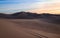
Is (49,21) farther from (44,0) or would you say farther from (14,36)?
(44,0)

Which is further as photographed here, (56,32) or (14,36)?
(56,32)

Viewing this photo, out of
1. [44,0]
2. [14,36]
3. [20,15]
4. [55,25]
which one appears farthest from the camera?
[44,0]

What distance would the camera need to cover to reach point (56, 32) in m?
2.32

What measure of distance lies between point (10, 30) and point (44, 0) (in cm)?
365

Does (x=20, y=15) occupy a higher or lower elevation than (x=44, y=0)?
lower

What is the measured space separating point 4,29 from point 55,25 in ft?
3.41

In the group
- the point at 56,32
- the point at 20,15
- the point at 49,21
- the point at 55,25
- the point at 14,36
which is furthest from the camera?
the point at 20,15

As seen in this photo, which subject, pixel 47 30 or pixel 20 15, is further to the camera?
pixel 20 15

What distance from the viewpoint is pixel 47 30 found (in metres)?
2.39

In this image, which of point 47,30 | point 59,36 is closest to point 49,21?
point 47,30

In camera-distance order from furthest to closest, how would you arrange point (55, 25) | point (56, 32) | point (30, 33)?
point (55, 25) → point (56, 32) → point (30, 33)

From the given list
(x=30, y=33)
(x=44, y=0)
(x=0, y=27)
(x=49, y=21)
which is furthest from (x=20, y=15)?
(x=44, y=0)

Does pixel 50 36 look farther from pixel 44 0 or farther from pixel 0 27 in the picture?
pixel 44 0

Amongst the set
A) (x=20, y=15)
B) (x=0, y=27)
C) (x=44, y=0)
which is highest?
(x=44, y=0)
